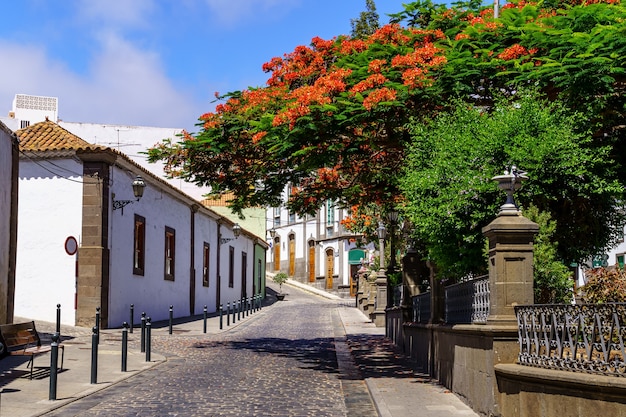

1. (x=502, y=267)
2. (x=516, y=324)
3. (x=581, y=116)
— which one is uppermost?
(x=581, y=116)

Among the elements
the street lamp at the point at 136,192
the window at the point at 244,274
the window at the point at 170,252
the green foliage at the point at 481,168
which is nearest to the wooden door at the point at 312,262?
the window at the point at 244,274

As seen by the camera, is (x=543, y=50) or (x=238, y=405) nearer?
(x=238, y=405)

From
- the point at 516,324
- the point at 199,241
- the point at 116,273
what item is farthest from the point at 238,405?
the point at 199,241

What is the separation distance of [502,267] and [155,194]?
66.0ft

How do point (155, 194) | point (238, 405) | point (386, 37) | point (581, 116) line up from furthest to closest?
point (155, 194) < point (386, 37) < point (581, 116) < point (238, 405)

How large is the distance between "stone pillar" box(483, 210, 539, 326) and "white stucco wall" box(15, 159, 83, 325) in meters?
15.7

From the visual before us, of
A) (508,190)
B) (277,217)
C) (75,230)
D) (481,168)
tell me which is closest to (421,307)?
(481,168)

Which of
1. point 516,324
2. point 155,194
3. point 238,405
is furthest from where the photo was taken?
point 155,194

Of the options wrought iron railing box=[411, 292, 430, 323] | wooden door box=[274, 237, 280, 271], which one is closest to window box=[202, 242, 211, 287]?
wrought iron railing box=[411, 292, 430, 323]

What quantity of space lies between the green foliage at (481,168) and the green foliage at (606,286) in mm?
1409

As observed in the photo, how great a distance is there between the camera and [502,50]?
40.6ft

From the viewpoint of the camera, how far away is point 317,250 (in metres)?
65.4

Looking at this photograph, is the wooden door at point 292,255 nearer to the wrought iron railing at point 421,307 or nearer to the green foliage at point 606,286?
the wrought iron railing at point 421,307

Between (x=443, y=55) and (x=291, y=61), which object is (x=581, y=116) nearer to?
(x=443, y=55)
